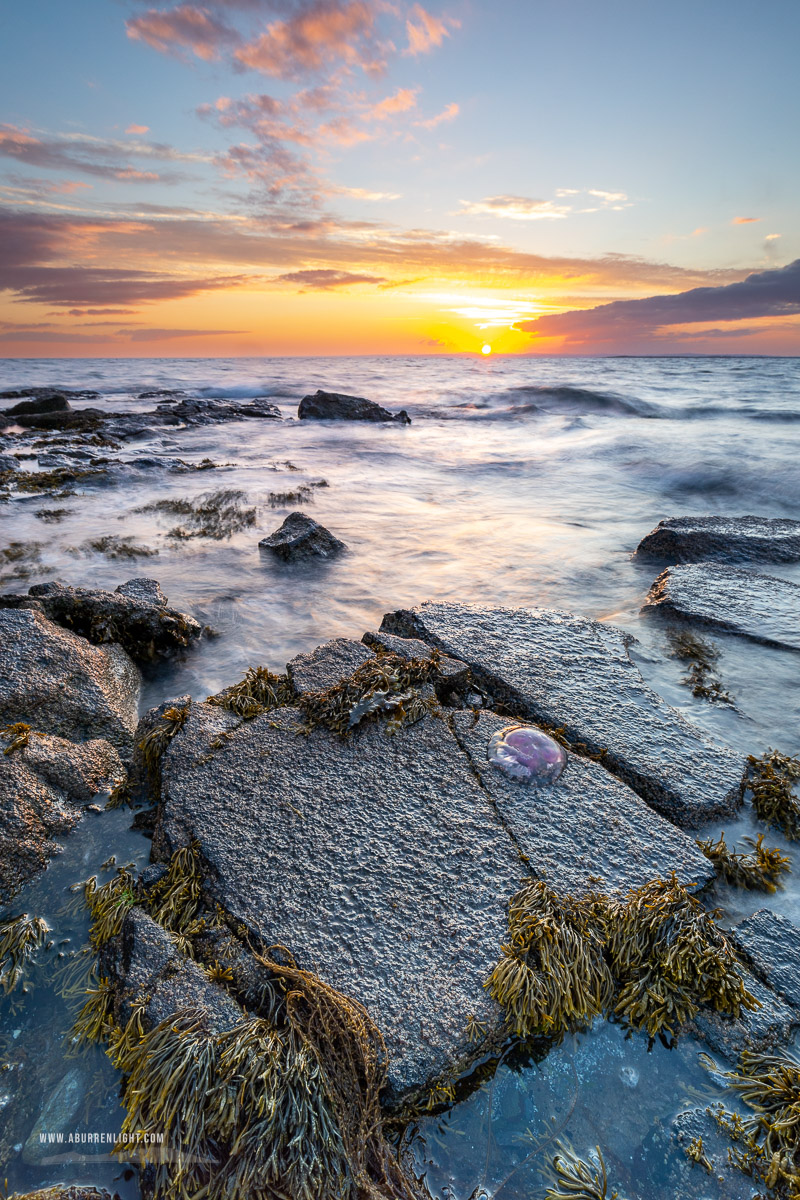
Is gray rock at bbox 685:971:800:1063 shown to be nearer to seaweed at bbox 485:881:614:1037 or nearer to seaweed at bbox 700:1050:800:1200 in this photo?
seaweed at bbox 700:1050:800:1200

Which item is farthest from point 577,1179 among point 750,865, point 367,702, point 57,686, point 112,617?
point 112,617

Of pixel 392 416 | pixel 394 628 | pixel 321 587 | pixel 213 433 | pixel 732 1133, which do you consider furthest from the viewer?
pixel 392 416

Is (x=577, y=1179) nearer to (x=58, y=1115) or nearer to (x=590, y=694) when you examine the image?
(x=58, y=1115)

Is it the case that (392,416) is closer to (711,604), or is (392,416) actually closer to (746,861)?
(711,604)

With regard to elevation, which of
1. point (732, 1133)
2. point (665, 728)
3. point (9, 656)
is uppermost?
point (9, 656)

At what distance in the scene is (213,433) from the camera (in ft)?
62.2

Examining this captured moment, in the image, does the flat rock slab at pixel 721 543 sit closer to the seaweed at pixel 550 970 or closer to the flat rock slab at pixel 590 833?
the flat rock slab at pixel 590 833

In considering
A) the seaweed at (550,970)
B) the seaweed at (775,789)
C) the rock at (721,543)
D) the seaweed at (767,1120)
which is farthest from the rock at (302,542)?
the seaweed at (767,1120)

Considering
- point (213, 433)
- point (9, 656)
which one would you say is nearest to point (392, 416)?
point (213, 433)

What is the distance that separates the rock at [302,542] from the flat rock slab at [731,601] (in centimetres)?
379

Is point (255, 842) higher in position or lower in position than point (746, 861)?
higher

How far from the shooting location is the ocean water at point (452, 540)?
11.7 ft

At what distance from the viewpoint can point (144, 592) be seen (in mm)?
5352

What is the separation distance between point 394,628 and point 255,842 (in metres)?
2.26
